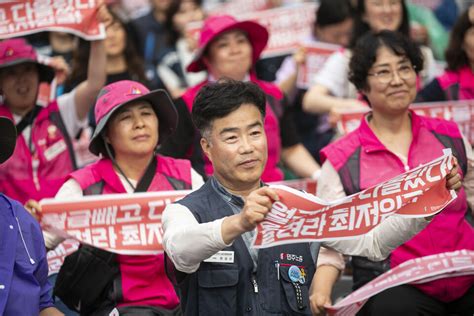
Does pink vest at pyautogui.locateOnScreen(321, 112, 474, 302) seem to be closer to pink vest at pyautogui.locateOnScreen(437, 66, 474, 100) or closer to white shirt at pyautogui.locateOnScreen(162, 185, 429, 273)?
white shirt at pyautogui.locateOnScreen(162, 185, 429, 273)

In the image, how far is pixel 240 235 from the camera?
15.1 feet

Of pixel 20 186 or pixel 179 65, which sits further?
pixel 179 65

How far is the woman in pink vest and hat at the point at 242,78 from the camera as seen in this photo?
699 centimetres

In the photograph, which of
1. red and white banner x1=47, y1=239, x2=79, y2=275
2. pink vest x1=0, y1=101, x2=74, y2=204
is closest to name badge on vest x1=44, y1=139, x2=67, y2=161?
pink vest x1=0, y1=101, x2=74, y2=204

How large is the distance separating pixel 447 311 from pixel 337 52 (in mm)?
3181

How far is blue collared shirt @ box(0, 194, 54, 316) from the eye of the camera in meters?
4.72

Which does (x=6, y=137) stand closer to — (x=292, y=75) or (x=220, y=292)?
(x=220, y=292)

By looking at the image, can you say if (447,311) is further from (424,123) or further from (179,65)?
(179,65)

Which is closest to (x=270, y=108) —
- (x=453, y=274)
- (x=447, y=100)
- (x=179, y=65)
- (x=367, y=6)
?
(x=447, y=100)

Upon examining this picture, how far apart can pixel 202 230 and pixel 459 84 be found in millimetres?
3417

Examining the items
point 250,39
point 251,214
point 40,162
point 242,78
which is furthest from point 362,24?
point 251,214

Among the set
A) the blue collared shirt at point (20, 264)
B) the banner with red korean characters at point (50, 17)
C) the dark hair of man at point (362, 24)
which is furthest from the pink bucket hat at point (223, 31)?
the blue collared shirt at point (20, 264)

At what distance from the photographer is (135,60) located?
880cm

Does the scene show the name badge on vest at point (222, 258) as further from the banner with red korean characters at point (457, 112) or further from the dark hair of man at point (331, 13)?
the dark hair of man at point (331, 13)
